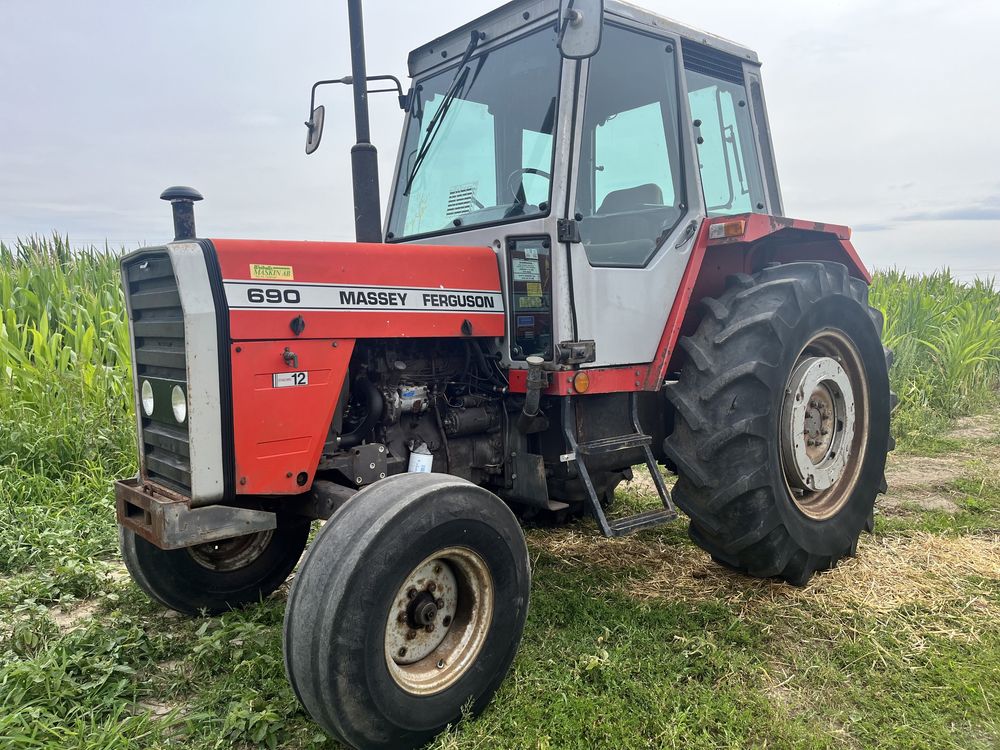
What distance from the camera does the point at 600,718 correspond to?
2.42 metres

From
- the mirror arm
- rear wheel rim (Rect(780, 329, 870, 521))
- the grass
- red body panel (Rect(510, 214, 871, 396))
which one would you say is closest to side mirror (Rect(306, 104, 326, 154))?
the mirror arm

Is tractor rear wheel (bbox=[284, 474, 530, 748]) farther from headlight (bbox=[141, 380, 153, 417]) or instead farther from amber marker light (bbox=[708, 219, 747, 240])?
amber marker light (bbox=[708, 219, 747, 240])

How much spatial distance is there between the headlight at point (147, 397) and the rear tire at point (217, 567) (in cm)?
60

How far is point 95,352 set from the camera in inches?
235

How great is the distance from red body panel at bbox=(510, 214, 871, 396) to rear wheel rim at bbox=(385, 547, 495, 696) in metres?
0.88

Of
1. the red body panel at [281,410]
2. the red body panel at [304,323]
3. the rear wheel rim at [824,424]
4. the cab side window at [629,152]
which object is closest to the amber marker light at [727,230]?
the cab side window at [629,152]

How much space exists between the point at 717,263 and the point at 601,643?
1.95m

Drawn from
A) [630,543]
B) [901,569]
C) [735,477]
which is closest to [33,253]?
[630,543]

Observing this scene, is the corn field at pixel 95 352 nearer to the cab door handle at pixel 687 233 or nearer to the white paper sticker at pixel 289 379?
the white paper sticker at pixel 289 379

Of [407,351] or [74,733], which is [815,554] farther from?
[74,733]

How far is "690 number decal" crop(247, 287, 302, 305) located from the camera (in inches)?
97.8

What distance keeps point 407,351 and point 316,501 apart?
0.73 metres

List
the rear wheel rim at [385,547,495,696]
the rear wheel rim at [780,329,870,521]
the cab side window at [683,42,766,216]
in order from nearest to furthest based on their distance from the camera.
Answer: the rear wheel rim at [385,547,495,696]
the rear wheel rim at [780,329,870,521]
the cab side window at [683,42,766,216]

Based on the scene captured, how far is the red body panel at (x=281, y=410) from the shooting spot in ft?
8.16
